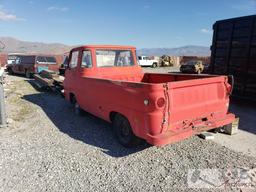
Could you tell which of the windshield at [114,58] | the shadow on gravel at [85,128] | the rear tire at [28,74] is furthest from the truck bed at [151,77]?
the rear tire at [28,74]

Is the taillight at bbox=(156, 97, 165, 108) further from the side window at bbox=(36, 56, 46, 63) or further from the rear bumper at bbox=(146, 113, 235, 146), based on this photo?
the side window at bbox=(36, 56, 46, 63)

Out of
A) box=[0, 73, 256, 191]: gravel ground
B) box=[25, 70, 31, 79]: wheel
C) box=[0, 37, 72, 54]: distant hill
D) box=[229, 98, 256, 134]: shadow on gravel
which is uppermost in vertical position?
box=[0, 37, 72, 54]: distant hill

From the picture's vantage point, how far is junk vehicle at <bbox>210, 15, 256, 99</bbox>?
7773 millimetres

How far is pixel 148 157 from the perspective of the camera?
4.62m

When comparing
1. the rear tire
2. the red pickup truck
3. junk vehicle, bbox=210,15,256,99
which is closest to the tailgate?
the red pickup truck

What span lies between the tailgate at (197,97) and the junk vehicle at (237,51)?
3.39 meters

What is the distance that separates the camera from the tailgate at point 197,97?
13.9 feet

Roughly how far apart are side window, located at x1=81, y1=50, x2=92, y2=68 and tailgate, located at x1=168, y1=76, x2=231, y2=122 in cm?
303

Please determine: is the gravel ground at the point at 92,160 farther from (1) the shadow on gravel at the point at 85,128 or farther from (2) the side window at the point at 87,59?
(2) the side window at the point at 87,59

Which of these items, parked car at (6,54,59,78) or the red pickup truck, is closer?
the red pickup truck

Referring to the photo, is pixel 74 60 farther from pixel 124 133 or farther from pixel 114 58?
pixel 124 133

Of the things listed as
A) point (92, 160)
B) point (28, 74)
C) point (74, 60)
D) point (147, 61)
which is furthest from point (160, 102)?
point (147, 61)

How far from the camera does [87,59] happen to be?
668 centimetres

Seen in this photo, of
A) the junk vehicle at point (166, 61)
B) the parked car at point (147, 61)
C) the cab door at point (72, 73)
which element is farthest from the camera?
the junk vehicle at point (166, 61)
